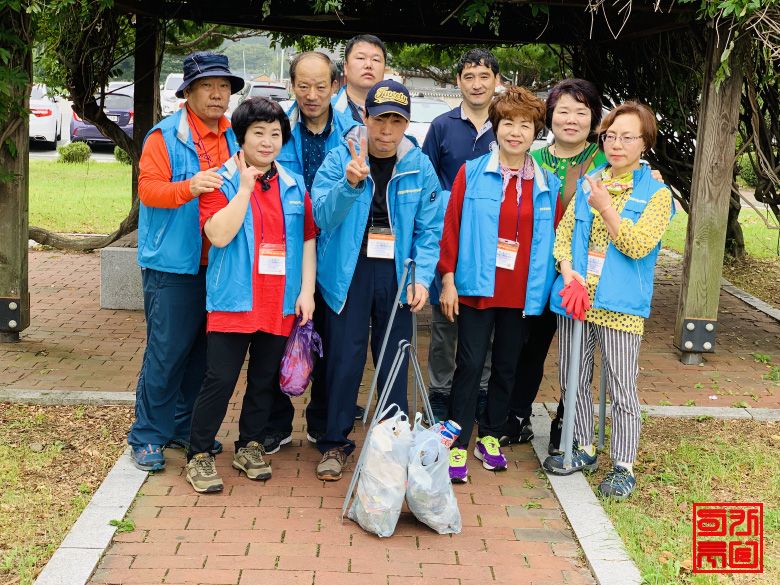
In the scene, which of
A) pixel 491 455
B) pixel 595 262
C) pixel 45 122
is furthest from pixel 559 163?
pixel 45 122

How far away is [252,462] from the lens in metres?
4.62

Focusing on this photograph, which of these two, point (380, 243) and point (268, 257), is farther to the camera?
point (380, 243)

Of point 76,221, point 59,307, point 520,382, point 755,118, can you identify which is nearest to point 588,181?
point 520,382

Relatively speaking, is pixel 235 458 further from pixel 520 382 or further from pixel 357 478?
pixel 520 382

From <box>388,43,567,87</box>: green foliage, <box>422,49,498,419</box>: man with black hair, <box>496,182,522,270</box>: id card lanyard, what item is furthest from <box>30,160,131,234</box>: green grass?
<box>496,182,522,270</box>: id card lanyard

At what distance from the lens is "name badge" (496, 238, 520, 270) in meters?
4.61

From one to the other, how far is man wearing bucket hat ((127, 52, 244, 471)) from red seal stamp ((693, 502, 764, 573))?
8.04 feet

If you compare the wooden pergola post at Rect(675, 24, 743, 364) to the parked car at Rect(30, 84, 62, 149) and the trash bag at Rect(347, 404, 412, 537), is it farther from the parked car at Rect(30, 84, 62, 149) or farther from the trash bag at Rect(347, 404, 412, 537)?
the parked car at Rect(30, 84, 62, 149)

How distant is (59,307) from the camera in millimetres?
7930

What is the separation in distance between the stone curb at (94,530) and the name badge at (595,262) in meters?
2.31

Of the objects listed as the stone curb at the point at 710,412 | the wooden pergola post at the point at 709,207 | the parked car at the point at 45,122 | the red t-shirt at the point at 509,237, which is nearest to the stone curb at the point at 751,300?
the wooden pergola post at the point at 709,207

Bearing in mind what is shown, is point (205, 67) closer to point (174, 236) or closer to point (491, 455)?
point (174, 236)

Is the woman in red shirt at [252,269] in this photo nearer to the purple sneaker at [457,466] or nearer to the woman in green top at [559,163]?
the purple sneaker at [457,466]

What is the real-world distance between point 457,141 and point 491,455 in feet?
5.73
